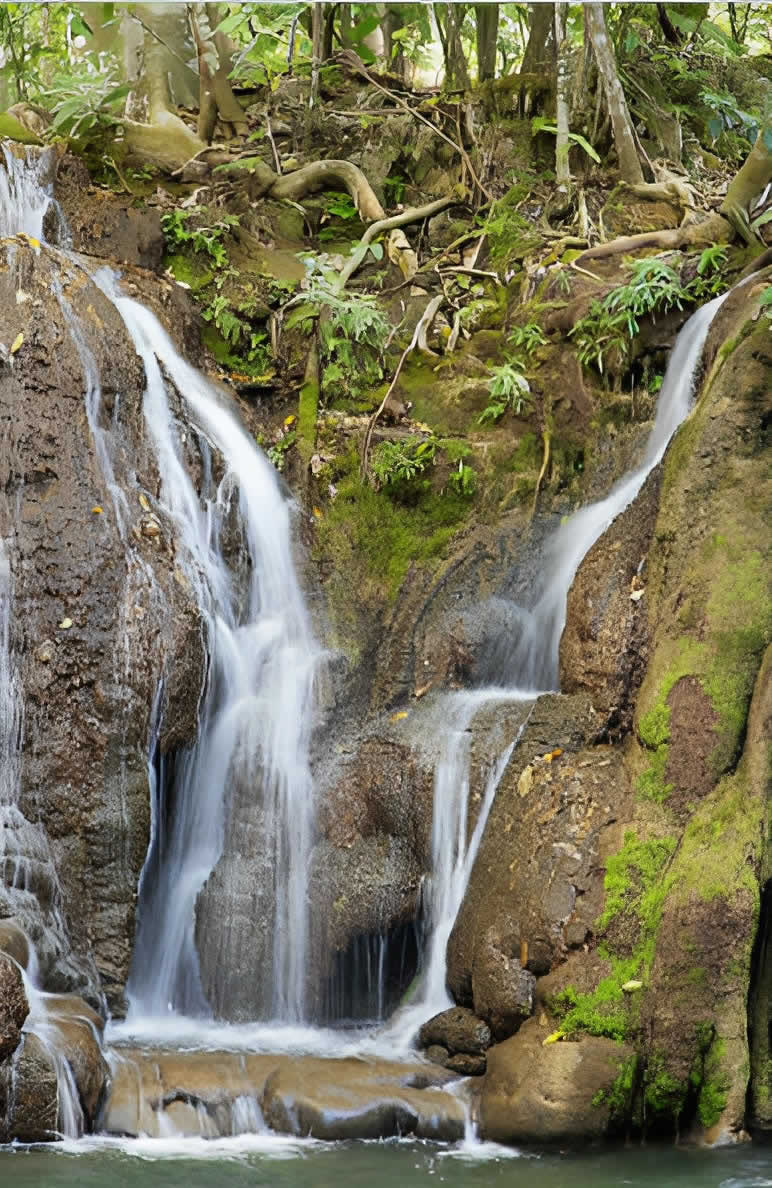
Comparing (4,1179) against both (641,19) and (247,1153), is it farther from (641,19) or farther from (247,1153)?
(641,19)

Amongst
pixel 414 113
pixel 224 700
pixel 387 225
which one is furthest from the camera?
pixel 414 113

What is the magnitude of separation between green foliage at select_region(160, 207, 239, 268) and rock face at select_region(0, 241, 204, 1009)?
257cm

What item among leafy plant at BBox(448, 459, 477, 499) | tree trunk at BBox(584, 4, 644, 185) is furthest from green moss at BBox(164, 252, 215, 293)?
tree trunk at BBox(584, 4, 644, 185)

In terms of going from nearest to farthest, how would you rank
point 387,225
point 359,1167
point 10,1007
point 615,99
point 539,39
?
1. point 359,1167
2. point 10,1007
3. point 615,99
4. point 387,225
5. point 539,39

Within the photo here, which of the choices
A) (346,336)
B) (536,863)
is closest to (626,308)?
(346,336)

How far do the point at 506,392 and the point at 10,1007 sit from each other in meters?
5.53

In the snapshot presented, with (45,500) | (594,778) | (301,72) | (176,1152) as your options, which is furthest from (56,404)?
(301,72)

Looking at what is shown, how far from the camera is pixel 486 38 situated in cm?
1295

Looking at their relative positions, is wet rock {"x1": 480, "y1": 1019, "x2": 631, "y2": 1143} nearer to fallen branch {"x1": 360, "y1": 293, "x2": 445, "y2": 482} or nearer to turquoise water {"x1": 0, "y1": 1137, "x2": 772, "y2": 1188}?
turquoise water {"x1": 0, "y1": 1137, "x2": 772, "y2": 1188}

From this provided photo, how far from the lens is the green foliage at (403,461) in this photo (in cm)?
930

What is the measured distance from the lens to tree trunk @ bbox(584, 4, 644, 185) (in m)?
11.1

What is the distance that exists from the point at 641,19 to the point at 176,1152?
1152 centimetres

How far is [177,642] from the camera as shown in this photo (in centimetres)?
777

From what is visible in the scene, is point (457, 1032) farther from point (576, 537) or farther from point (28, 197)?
point (28, 197)
